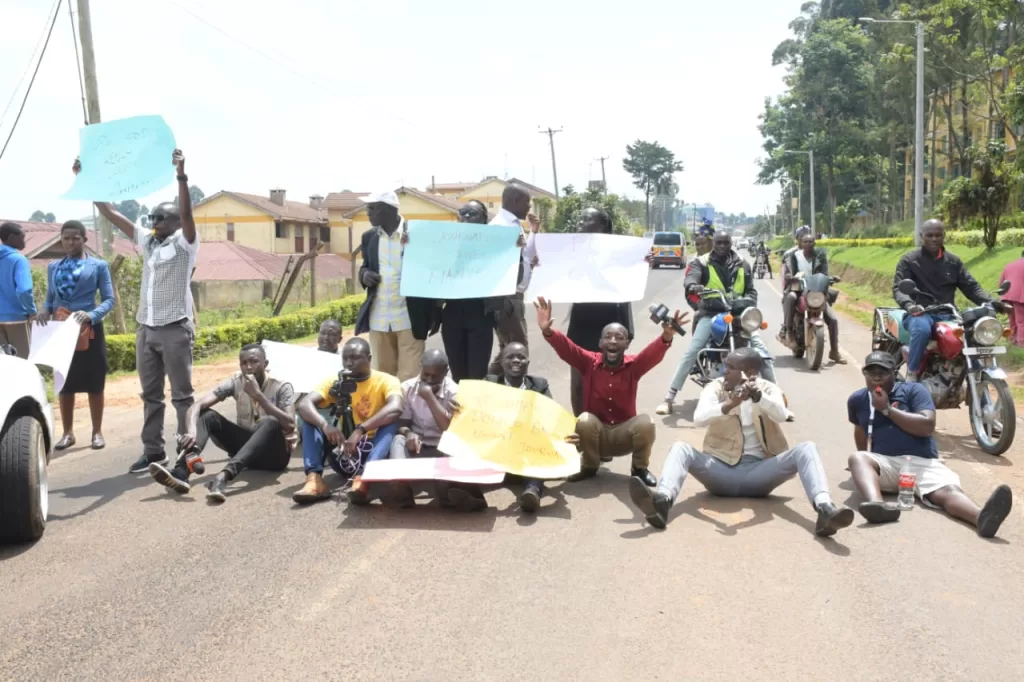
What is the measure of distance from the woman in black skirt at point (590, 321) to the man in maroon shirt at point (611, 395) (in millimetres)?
730

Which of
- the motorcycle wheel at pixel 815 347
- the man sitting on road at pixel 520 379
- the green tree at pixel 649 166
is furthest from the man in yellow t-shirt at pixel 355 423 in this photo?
the green tree at pixel 649 166

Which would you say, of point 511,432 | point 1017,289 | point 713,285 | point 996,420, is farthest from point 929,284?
point 511,432

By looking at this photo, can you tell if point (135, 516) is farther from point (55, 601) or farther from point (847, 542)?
point (847, 542)

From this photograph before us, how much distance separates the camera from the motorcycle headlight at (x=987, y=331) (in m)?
7.89

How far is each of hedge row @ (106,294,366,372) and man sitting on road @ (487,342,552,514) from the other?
294 inches

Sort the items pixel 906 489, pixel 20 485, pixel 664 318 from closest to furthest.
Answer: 1. pixel 20 485
2. pixel 906 489
3. pixel 664 318

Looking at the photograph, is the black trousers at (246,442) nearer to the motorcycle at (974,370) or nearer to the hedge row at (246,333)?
the motorcycle at (974,370)

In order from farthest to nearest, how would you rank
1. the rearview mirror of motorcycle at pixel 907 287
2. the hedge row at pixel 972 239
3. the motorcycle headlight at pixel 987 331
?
the hedge row at pixel 972 239, the rearview mirror of motorcycle at pixel 907 287, the motorcycle headlight at pixel 987 331

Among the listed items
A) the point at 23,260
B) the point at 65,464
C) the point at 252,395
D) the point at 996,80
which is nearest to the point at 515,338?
the point at 252,395

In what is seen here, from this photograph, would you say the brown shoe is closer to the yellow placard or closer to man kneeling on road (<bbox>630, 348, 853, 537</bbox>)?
the yellow placard

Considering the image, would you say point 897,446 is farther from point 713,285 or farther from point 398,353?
point 713,285

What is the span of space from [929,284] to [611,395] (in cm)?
391

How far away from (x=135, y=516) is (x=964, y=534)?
510cm

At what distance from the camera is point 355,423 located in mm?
6602
